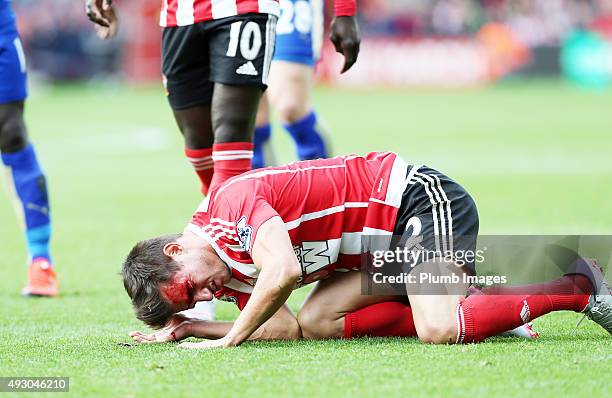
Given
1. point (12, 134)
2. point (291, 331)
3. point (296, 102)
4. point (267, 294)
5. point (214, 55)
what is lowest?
point (291, 331)

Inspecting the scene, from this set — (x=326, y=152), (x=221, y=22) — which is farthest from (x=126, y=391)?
(x=326, y=152)

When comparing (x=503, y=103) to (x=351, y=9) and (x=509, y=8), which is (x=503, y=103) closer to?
(x=509, y=8)

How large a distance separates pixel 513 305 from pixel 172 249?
56.7 inches

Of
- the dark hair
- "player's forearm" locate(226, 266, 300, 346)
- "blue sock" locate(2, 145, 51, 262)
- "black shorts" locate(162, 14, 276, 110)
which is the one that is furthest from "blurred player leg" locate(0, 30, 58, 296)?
"player's forearm" locate(226, 266, 300, 346)

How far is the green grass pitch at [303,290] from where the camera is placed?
12.8 feet

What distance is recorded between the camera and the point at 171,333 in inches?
191

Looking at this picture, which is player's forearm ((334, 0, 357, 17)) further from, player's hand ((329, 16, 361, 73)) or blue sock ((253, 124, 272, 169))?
blue sock ((253, 124, 272, 169))

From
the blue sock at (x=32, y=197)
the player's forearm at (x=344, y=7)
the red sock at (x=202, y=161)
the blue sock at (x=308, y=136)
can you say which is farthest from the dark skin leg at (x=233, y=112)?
the blue sock at (x=308, y=136)

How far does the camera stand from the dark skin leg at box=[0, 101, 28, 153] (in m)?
6.30

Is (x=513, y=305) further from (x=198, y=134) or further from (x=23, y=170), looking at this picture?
(x=23, y=170)

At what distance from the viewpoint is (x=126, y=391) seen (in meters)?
3.80

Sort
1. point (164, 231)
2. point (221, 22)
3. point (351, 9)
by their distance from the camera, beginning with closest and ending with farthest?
1. point (221, 22)
2. point (351, 9)
3. point (164, 231)

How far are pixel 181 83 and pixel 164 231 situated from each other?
9.00 ft

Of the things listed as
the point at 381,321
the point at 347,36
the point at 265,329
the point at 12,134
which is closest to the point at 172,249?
the point at 265,329
